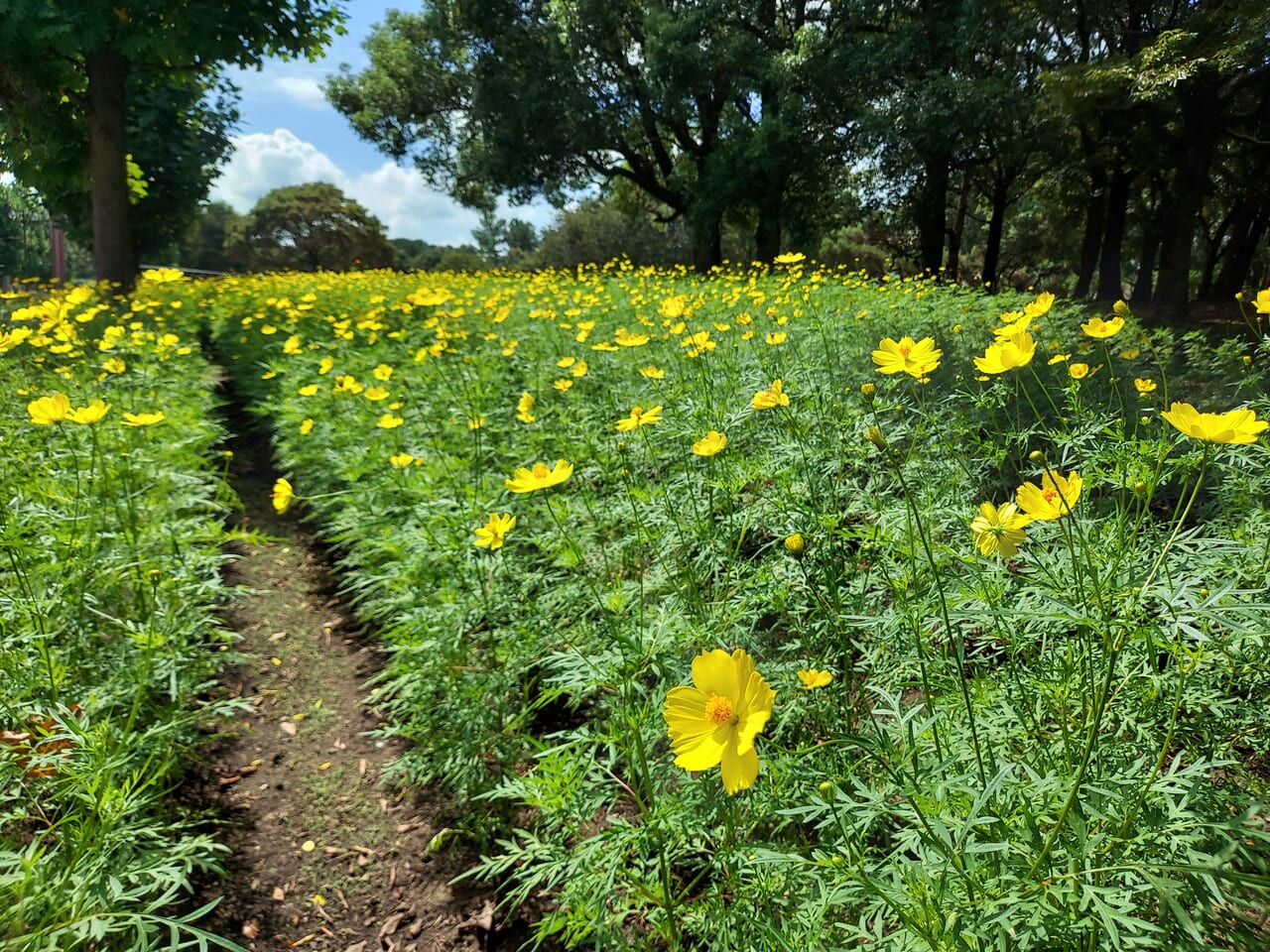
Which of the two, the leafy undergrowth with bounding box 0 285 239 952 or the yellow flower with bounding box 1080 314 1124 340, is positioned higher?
the yellow flower with bounding box 1080 314 1124 340

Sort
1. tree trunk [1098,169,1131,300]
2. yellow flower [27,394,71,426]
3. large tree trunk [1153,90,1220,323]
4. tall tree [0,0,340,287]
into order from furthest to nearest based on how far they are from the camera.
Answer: tree trunk [1098,169,1131,300]
large tree trunk [1153,90,1220,323]
tall tree [0,0,340,287]
yellow flower [27,394,71,426]

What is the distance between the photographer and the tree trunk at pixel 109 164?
8.42 meters

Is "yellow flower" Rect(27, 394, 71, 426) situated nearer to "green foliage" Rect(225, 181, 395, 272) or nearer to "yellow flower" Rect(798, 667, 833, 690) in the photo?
"yellow flower" Rect(798, 667, 833, 690)

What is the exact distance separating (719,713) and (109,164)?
11.2 metres

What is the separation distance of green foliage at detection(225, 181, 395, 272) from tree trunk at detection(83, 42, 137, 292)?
72.5ft

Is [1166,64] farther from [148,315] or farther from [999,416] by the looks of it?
[148,315]

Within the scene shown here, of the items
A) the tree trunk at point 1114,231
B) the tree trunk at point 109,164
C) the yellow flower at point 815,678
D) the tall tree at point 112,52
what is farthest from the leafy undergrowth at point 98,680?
the tree trunk at point 1114,231

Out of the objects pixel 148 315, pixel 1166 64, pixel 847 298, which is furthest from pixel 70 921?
pixel 1166 64

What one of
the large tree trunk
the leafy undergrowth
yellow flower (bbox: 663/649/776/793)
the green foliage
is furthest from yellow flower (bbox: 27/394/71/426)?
the green foliage

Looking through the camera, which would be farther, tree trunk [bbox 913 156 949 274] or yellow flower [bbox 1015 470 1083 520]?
tree trunk [bbox 913 156 949 274]

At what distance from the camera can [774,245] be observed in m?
15.3

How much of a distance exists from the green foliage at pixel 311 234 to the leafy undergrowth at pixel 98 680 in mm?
30493

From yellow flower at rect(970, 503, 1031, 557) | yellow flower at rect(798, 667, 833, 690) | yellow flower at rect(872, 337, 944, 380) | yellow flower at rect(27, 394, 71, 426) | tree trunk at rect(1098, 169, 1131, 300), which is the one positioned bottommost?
yellow flower at rect(798, 667, 833, 690)

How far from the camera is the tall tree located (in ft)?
23.6
